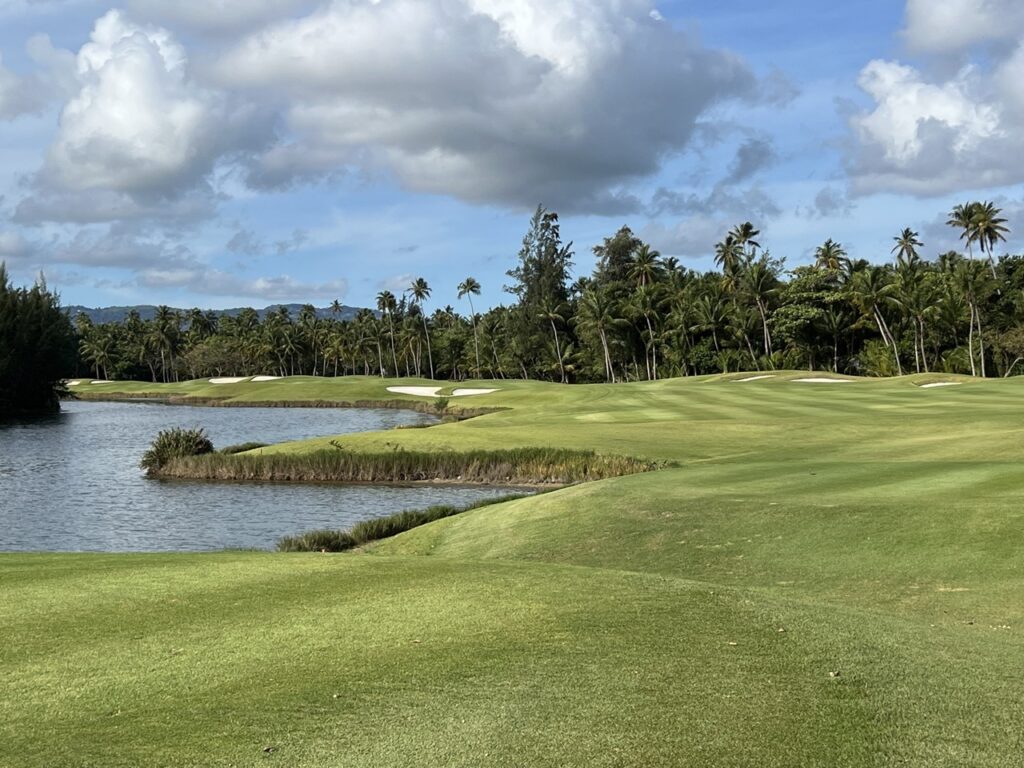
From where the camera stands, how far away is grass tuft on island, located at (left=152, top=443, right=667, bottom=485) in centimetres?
3541

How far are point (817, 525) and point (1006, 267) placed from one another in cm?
9247

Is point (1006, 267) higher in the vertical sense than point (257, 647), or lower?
higher

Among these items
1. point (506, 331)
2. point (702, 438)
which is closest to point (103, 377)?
point (506, 331)

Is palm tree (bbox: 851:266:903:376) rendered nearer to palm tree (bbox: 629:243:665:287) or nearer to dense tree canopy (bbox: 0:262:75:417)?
palm tree (bbox: 629:243:665:287)

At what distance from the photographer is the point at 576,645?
8117 millimetres

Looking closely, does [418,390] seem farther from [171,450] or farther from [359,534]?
[359,534]

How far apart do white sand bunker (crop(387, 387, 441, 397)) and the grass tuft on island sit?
52.2 meters

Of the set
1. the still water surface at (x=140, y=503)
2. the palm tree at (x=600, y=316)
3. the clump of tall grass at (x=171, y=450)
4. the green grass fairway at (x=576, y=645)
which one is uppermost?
the palm tree at (x=600, y=316)

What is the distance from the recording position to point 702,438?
37344mm

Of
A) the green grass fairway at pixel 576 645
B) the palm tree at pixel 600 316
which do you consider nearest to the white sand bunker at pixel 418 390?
the palm tree at pixel 600 316

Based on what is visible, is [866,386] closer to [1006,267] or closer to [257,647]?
[1006,267]

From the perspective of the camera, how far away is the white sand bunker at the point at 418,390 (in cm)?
9562

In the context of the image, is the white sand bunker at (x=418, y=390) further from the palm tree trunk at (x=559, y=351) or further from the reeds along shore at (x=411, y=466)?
the reeds along shore at (x=411, y=466)

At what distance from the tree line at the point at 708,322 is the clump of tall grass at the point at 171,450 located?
65345mm
